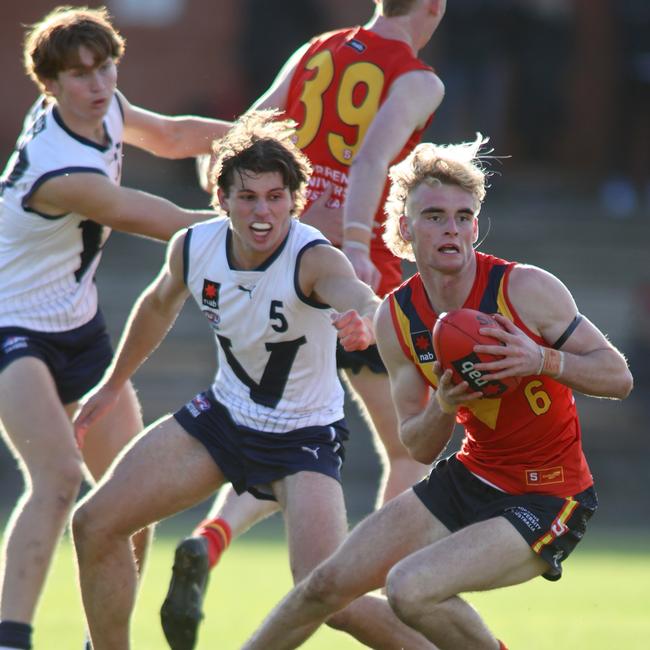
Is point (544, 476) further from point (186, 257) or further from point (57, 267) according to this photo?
point (57, 267)

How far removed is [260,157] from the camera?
17.6ft

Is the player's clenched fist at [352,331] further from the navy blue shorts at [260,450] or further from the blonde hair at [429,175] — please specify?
the navy blue shorts at [260,450]

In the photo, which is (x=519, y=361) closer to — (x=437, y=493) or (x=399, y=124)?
(x=437, y=493)

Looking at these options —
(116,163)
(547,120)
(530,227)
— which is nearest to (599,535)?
(530,227)

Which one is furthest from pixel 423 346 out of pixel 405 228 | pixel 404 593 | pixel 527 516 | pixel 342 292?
pixel 404 593

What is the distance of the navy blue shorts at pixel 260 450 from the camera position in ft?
17.7

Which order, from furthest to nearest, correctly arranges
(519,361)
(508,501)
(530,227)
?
(530,227), (508,501), (519,361)

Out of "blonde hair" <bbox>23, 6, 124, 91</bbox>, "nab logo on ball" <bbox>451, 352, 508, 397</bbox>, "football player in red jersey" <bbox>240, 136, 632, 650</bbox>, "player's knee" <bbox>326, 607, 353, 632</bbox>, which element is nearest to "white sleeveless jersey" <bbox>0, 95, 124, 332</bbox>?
"blonde hair" <bbox>23, 6, 124, 91</bbox>

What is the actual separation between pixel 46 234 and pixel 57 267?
15cm

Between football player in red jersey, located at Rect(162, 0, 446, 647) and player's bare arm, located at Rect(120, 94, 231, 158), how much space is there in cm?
28

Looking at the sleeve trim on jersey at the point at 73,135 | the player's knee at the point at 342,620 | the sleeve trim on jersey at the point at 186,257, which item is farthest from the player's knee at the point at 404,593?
the sleeve trim on jersey at the point at 73,135

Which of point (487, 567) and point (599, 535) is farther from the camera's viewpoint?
point (599, 535)

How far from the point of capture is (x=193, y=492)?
5.39 m

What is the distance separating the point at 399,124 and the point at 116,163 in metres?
1.19
